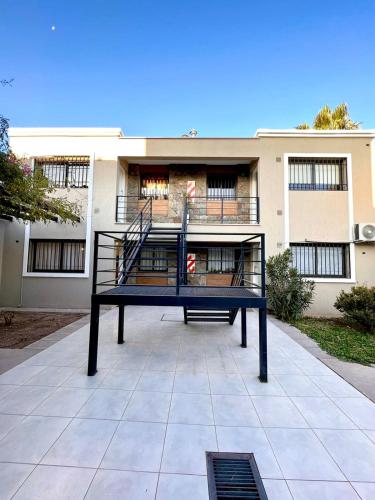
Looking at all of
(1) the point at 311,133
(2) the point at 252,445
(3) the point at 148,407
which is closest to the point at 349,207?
(1) the point at 311,133

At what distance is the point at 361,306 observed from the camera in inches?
269

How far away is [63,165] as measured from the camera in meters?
10.0

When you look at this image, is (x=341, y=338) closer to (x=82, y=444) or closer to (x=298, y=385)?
(x=298, y=385)

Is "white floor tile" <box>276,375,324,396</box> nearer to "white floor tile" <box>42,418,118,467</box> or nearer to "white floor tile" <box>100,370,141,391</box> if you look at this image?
"white floor tile" <box>100,370,141,391</box>

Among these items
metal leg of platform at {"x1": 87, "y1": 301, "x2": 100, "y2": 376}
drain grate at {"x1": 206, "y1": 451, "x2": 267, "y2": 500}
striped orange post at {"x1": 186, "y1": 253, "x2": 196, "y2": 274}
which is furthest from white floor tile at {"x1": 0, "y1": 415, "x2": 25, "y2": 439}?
striped orange post at {"x1": 186, "y1": 253, "x2": 196, "y2": 274}

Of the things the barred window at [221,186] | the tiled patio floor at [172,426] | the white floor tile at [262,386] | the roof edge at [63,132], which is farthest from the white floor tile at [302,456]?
the roof edge at [63,132]

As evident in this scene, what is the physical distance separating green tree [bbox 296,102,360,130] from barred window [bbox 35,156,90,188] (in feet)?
38.9

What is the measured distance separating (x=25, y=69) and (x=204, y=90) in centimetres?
763

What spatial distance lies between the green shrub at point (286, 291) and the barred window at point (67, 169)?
7.91 metres

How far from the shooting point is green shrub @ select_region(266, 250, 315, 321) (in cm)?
782

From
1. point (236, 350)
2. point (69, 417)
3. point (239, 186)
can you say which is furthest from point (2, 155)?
point (239, 186)

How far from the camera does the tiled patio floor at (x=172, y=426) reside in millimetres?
1880

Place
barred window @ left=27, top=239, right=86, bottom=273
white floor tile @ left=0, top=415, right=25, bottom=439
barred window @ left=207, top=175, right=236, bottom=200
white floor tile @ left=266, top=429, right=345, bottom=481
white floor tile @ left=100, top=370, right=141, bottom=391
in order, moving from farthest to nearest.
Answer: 1. barred window @ left=207, top=175, right=236, bottom=200
2. barred window @ left=27, top=239, right=86, bottom=273
3. white floor tile @ left=100, top=370, right=141, bottom=391
4. white floor tile @ left=0, top=415, right=25, bottom=439
5. white floor tile @ left=266, top=429, right=345, bottom=481

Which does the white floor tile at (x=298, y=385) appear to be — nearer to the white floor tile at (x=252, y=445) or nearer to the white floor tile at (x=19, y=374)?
the white floor tile at (x=252, y=445)
